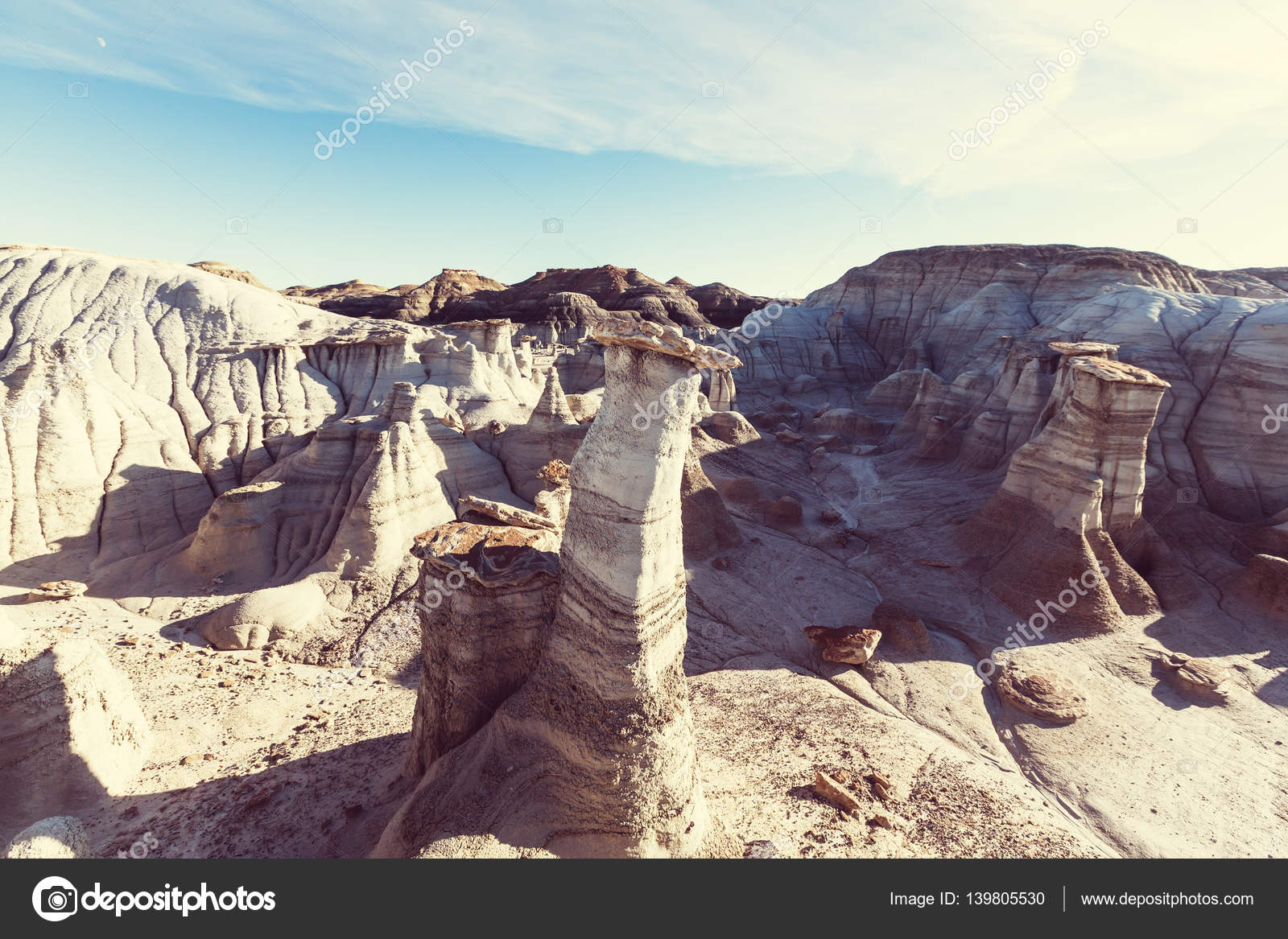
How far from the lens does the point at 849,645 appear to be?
1266 cm

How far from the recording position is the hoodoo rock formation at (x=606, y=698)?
598cm

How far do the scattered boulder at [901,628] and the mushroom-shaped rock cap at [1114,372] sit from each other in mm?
8195

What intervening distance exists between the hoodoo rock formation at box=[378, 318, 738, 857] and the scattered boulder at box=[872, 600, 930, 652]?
8476mm

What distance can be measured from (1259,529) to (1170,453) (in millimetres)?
3378

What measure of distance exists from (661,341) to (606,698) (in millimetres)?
3928

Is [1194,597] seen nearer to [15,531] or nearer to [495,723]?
[495,723]

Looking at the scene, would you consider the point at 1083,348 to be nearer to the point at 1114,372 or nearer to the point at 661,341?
the point at 1114,372

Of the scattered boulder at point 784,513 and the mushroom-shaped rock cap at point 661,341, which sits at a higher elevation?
the mushroom-shaped rock cap at point 661,341
